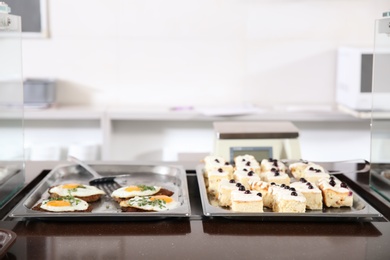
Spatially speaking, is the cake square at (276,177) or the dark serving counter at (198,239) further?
the cake square at (276,177)

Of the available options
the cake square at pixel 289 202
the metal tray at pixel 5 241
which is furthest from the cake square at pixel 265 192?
the metal tray at pixel 5 241

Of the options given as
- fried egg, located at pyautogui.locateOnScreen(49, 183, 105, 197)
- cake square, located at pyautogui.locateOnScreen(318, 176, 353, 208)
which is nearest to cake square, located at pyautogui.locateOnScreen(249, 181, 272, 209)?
cake square, located at pyautogui.locateOnScreen(318, 176, 353, 208)

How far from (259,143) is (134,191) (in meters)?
0.85

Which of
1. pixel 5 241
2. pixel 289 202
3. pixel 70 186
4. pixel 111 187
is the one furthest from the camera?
pixel 111 187

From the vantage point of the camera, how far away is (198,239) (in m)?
1.45

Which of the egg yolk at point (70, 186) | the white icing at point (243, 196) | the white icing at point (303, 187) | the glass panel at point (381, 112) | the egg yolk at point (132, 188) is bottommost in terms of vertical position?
the egg yolk at point (70, 186)

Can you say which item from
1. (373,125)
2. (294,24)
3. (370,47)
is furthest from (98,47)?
(373,125)

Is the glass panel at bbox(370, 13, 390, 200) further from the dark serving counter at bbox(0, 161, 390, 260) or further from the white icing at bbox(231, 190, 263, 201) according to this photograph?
the white icing at bbox(231, 190, 263, 201)

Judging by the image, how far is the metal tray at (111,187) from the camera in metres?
1.54

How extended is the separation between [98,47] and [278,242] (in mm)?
2591

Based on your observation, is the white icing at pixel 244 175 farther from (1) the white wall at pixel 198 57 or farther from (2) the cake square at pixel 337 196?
(1) the white wall at pixel 198 57

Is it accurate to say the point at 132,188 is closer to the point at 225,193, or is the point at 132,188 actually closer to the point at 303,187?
the point at 225,193

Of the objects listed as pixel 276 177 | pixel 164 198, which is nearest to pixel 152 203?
pixel 164 198

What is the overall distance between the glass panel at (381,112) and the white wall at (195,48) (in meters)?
2.03
